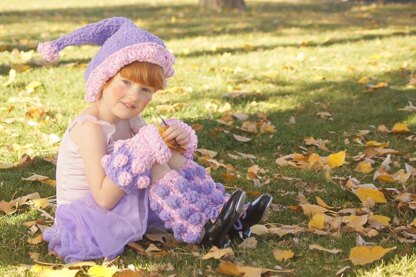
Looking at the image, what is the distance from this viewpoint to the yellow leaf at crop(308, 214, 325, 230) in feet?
11.2

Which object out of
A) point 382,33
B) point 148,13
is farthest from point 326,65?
point 148,13

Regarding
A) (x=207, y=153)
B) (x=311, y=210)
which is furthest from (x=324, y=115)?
(x=311, y=210)

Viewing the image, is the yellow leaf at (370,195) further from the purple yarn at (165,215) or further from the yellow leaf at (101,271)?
the yellow leaf at (101,271)

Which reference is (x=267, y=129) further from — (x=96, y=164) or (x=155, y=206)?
(x=96, y=164)

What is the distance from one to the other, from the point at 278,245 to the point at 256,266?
0.91ft

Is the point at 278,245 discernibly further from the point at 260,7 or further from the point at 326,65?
the point at 260,7

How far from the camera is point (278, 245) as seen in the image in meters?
3.19

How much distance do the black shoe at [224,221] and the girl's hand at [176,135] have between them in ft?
1.18

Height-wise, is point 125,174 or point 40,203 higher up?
point 125,174

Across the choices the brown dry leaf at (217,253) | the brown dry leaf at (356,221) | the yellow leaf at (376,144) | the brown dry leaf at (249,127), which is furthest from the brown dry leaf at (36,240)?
the yellow leaf at (376,144)

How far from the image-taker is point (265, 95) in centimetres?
634

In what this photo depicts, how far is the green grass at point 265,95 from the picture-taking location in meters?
3.20

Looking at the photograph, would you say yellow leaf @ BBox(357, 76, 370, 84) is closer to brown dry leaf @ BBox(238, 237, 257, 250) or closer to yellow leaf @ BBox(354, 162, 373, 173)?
yellow leaf @ BBox(354, 162, 373, 173)

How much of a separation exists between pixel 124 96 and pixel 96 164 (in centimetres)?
32
